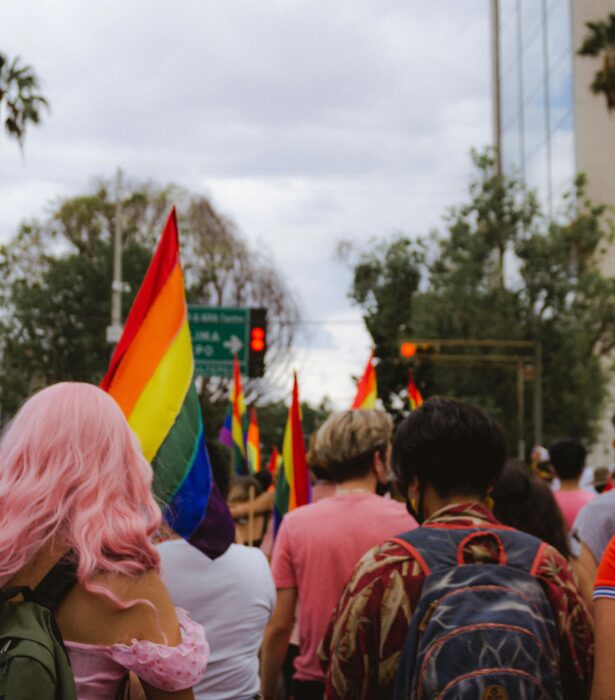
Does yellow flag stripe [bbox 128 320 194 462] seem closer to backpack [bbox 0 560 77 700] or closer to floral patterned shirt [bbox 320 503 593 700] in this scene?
floral patterned shirt [bbox 320 503 593 700]

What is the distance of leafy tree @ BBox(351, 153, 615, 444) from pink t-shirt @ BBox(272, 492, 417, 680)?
2873cm

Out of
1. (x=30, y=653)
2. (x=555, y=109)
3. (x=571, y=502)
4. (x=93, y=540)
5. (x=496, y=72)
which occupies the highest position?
(x=496, y=72)

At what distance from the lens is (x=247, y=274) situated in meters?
47.2

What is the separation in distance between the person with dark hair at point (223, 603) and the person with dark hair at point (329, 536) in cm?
36

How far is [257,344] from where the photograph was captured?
59.9 ft

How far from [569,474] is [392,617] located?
13.7 ft

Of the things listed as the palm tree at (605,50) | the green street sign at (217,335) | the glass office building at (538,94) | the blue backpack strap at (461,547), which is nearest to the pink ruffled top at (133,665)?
the blue backpack strap at (461,547)

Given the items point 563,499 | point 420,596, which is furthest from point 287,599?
point 563,499

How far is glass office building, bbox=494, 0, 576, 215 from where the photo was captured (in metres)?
36.8

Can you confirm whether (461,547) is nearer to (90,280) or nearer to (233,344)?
(233,344)

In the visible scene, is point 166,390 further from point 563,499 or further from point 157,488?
point 563,499

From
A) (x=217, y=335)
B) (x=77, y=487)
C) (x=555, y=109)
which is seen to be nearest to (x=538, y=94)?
(x=555, y=109)

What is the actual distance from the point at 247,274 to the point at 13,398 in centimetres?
1287

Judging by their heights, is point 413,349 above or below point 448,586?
below
